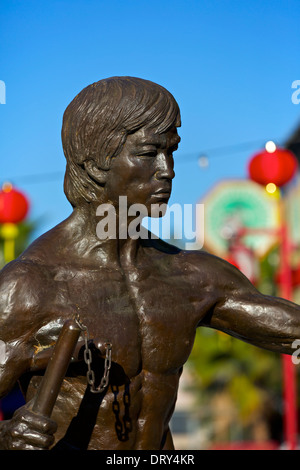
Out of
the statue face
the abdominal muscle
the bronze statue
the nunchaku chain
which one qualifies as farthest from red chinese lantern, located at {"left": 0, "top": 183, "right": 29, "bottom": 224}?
the nunchaku chain

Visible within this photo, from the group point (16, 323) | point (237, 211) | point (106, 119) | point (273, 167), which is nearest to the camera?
point (16, 323)

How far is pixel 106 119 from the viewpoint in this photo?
2.92 metres

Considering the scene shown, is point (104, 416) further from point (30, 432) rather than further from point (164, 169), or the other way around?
point (164, 169)

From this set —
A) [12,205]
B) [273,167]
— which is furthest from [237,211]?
[12,205]

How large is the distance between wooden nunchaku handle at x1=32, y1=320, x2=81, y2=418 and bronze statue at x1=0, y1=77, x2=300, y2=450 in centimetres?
7

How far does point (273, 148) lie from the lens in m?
9.50

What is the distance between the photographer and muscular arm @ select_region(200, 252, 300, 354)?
3143 millimetres

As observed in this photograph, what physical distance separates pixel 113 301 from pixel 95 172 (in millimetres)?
496

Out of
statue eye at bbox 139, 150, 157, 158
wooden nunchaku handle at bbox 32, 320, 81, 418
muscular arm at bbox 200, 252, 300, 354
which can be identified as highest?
statue eye at bbox 139, 150, 157, 158

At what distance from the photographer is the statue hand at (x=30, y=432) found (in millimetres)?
2539

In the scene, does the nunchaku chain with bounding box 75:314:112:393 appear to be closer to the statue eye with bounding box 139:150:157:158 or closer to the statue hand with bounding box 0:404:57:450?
the statue hand with bounding box 0:404:57:450

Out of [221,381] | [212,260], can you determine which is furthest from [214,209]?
[212,260]

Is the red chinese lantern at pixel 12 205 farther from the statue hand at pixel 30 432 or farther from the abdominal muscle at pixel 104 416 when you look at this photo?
the statue hand at pixel 30 432
